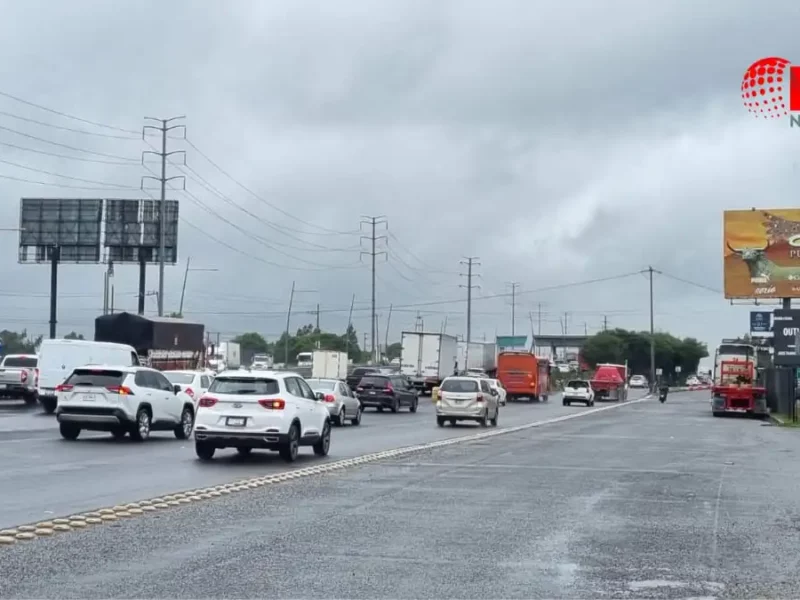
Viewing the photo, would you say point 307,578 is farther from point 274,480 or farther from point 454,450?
point 454,450

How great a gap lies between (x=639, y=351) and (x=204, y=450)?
469 feet

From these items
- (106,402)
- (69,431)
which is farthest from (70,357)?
(106,402)

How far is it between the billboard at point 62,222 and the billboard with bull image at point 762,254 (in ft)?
130

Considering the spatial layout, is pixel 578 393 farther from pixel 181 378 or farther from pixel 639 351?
pixel 639 351

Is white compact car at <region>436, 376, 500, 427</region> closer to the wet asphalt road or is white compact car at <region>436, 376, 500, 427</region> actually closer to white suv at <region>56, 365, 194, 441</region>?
white suv at <region>56, 365, 194, 441</region>

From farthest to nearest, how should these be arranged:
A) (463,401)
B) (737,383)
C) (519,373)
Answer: (519,373)
(737,383)
(463,401)

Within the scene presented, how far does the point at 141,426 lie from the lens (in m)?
28.3

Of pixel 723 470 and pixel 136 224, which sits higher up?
pixel 136 224

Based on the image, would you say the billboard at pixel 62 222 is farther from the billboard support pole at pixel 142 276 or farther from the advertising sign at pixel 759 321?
the advertising sign at pixel 759 321

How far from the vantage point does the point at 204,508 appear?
15.0 meters

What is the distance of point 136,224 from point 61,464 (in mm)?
57250

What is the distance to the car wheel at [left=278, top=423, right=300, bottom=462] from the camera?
884 inches

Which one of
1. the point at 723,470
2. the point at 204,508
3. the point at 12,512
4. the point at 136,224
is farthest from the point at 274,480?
the point at 136,224

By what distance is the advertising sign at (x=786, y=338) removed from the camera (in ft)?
178
